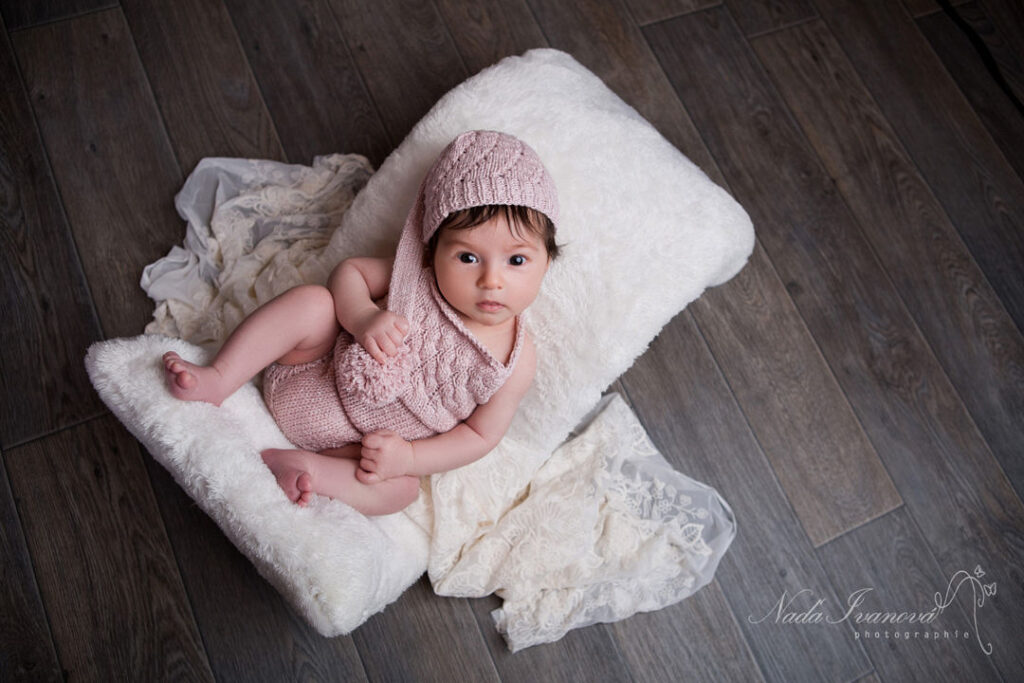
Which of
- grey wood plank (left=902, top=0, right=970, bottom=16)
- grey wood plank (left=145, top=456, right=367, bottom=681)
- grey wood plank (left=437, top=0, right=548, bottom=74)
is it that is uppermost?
grey wood plank (left=437, top=0, right=548, bottom=74)

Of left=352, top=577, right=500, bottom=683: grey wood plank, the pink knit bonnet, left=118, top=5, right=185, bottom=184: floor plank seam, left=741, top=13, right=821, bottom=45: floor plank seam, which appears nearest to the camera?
the pink knit bonnet

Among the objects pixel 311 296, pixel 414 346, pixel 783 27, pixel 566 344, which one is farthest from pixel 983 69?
pixel 311 296

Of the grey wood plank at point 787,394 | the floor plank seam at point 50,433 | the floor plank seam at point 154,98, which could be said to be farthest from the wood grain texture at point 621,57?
the floor plank seam at point 50,433

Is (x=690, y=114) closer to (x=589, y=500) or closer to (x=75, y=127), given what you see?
(x=589, y=500)

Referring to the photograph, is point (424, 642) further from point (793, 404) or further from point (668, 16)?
point (668, 16)

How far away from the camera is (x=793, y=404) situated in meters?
1.50

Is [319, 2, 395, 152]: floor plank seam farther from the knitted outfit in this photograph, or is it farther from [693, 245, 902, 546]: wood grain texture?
[693, 245, 902, 546]: wood grain texture

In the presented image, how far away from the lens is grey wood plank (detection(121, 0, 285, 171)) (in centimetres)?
152

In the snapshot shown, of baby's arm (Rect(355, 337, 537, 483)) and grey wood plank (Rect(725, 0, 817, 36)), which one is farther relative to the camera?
grey wood plank (Rect(725, 0, 817, 36))

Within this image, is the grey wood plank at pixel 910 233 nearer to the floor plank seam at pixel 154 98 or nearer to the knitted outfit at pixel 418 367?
the knitted outfit at pixel 418 367

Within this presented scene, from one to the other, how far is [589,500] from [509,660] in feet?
1.00

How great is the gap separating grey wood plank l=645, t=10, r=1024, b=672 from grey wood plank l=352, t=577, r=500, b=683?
87 centimetres

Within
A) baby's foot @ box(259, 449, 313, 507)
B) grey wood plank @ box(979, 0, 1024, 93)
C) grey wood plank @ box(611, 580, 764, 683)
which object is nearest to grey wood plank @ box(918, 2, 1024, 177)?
grey wood plank @ box(979, 0, 1024, 93)

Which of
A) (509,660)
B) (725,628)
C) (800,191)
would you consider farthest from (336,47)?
(725,628)
